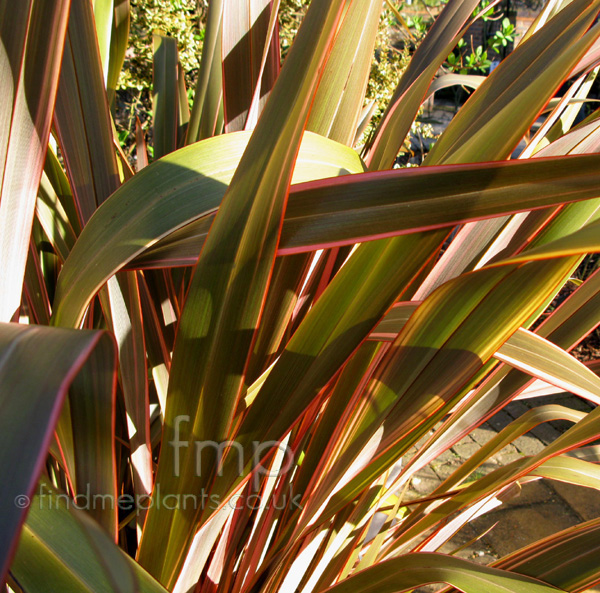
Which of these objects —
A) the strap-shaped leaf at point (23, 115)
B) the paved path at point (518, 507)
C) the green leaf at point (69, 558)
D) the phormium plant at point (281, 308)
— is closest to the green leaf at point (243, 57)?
the phormium plant at point (281, 308)

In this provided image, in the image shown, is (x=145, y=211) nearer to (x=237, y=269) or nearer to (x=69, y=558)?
(x=237, y=269)

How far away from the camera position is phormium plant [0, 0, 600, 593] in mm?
312

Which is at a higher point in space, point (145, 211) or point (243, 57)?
point (243, 57)

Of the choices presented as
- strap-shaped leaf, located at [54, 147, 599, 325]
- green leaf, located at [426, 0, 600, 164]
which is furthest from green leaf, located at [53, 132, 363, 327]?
green leaf, located at [426, 0, 600, 164]

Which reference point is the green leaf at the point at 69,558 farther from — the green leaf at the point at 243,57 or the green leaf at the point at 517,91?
the green leaf at the point at 243,57

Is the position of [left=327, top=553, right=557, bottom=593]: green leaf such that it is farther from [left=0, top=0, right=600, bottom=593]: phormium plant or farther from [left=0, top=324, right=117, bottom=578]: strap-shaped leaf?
[left=0, top=324, right=117, bottom=578]: strap-shaped leaf

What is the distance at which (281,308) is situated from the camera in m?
0.48

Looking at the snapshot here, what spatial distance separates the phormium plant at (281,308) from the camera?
0.31m

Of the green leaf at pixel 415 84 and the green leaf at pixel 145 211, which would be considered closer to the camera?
the green leaf at pixel 145 211

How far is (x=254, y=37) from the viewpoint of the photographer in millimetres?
718

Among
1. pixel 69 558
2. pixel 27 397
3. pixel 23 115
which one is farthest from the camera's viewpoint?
pixel 23 115

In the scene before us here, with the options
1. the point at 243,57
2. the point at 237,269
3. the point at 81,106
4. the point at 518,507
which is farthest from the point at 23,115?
the point at 518,507

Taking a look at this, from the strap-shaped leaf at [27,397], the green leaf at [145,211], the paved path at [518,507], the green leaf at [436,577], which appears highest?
the green leaf at [145,211]

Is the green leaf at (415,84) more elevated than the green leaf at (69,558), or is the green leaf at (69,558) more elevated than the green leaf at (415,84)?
the green leaf at (415,84)
